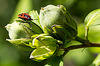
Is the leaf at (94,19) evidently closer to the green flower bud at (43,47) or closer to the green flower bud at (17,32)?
the green flower bud at (43,47)

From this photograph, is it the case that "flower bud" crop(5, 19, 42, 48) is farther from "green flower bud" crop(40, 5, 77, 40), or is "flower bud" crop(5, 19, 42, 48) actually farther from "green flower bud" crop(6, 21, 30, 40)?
"green flower bud" crop(40, 5, 77, 40)

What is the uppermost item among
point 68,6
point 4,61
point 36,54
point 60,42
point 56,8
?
point 68,6

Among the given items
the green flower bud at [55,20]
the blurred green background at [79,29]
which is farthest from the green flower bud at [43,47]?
the blurred green background at [79,29]

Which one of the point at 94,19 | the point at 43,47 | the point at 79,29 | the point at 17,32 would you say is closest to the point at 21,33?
the point at 17,32

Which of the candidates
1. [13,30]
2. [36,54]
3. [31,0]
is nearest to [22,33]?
[13,30]

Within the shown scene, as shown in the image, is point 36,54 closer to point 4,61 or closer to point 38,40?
point 38,40

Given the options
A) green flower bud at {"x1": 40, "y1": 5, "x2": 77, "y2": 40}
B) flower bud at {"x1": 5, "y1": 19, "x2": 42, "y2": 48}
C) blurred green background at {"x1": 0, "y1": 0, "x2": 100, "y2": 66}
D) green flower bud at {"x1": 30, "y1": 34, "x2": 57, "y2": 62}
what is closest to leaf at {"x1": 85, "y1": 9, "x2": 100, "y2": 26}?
green flower bud at {"x1": 40, "y1": 5, "x2": 77, "y2": 40}
